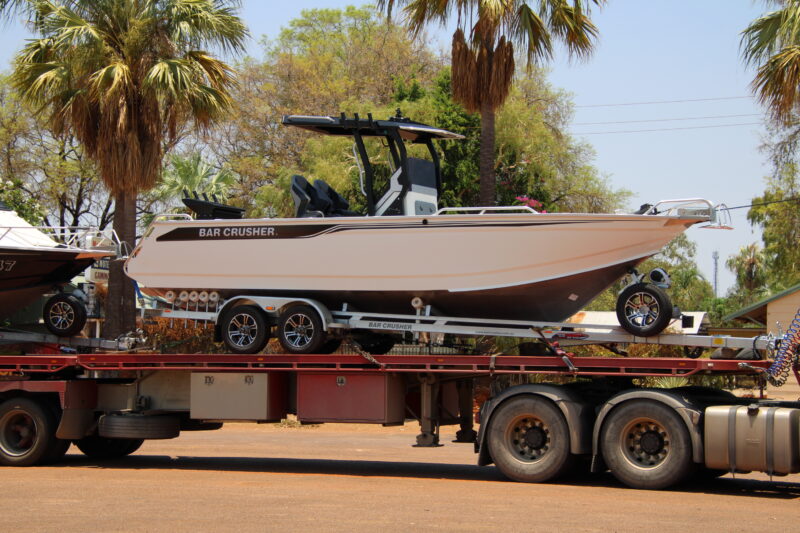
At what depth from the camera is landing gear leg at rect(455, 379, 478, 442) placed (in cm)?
1235

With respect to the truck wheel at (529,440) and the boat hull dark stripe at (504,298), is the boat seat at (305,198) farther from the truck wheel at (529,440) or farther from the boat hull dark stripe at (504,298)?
the truck wheel at (529,440)

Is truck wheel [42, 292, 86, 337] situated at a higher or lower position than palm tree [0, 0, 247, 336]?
lower

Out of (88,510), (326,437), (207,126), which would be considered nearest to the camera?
(88,510)

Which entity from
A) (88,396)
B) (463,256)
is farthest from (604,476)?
(88,396)

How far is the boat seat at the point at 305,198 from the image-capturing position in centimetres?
1265

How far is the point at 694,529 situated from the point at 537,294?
166 inches

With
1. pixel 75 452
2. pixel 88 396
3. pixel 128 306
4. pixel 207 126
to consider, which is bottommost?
pixel 75 452

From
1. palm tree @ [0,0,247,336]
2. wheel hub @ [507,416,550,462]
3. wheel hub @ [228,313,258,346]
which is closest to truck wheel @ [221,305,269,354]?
wheel hub @ [228,313,258,346]

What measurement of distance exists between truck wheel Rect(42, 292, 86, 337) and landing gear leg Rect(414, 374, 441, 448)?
510 cm

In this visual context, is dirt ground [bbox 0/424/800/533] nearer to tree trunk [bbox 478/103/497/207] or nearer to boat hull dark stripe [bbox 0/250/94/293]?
boat hull dark stripe [bbox 0/250/94/293]

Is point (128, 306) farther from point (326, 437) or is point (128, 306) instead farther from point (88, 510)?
point (88, 510)

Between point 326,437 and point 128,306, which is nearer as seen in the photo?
point 326,437

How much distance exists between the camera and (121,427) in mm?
12836

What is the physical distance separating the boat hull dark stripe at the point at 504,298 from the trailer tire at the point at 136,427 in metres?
2.16
